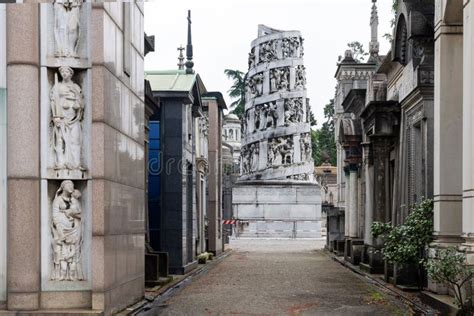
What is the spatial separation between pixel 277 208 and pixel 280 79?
880cm

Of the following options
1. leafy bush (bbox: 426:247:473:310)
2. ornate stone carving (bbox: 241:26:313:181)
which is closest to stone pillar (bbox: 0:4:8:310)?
leafy bush (bbox: 426:247:473:310)

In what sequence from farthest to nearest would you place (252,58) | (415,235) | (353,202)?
1. (252,58)
2. (353,202)
3. (415,235)

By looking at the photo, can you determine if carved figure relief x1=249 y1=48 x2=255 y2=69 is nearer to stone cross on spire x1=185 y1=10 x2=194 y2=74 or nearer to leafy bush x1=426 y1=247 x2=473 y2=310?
stone cross on spire x1=185 y1=10 x2=194 y2=74

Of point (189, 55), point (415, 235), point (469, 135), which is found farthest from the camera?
point (189, 55)

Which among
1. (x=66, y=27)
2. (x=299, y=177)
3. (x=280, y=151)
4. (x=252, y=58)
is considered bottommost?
(x=299, y=177)

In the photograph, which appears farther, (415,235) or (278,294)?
(278,294)

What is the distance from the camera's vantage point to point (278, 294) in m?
15.9

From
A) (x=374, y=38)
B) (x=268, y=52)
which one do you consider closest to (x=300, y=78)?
(x=268, y=52)

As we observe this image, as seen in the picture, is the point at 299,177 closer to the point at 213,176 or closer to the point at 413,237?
the point at 213,176

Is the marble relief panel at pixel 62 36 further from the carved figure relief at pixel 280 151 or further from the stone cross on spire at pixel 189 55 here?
the carved figure relief at pixel 280 151

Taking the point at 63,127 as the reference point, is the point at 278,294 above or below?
below

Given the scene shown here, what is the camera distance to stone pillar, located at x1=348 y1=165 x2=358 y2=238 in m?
27.7

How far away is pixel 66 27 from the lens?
10508 millimetres

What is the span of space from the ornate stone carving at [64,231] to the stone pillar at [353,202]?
18.1 m
